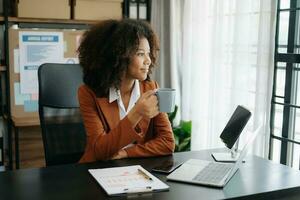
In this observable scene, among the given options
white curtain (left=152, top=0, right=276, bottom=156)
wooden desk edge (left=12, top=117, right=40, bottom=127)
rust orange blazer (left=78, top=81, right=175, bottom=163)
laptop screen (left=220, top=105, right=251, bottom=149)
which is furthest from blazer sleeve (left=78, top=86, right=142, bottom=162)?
wooden desk edge (left=12, top=117, right=40, bottom=127)

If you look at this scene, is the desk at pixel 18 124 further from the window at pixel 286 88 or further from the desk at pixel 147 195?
the window at pixel 286 88

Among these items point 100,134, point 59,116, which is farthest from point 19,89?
point 100,134

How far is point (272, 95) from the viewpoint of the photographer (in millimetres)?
2256

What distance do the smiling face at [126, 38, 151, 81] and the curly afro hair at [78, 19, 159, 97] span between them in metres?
0.02

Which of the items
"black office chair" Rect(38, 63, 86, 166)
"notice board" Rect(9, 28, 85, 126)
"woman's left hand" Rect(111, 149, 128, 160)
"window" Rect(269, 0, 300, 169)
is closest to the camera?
"woman's left hand" Rect(111, 149, 128, 160)

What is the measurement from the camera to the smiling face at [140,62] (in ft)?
5.22

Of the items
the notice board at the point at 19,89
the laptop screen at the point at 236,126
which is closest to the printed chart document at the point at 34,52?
the notice board at the point at 19,89

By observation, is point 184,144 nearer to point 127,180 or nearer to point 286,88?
point 286,88

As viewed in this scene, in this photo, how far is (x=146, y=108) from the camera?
140 centimetres

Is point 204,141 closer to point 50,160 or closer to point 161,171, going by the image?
point 50,160

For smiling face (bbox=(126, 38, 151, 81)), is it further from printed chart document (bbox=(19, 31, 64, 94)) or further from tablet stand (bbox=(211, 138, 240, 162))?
printed chart document (bbox=(19, 31, 64, 94))

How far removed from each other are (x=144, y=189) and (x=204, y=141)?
5.75 ft

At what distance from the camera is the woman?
5.03 feet

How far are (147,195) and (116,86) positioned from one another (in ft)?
2.05
